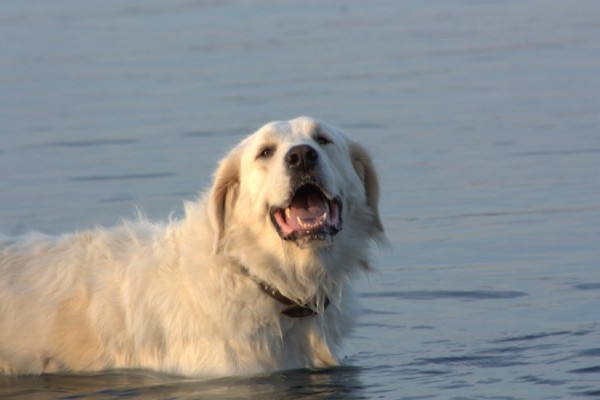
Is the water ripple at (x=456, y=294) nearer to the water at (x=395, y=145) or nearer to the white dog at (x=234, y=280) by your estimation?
the water at (x=395, y=145)

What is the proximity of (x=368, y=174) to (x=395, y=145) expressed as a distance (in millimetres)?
5998

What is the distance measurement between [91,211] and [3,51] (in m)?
10.9

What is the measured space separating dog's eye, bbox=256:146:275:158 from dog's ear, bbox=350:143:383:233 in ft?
1.90

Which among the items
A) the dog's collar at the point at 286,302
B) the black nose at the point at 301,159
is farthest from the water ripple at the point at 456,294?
the black nose at the point at 301,159

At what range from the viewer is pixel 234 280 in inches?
338

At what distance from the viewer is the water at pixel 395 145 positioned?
8.98m

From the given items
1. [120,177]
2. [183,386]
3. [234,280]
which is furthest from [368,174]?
[120,177]

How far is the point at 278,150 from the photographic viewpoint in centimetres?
839

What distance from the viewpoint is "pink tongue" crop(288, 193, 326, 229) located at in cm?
832

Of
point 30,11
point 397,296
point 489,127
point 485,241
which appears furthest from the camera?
point 30,11

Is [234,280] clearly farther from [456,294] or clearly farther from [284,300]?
[456,294]

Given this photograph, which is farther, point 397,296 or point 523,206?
point 523,206

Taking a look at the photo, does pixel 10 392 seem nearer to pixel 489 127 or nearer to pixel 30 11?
pixel 489 127

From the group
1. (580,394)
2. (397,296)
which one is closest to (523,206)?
(397,296)
